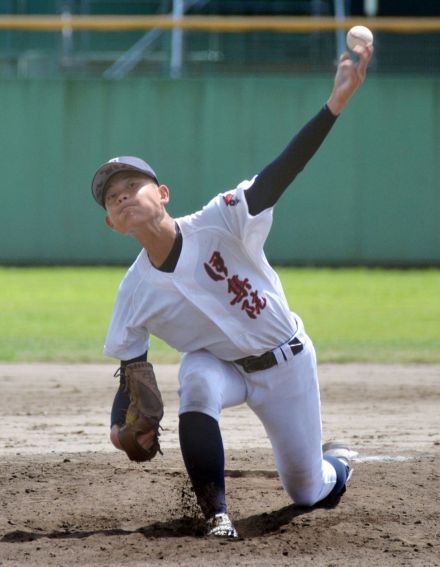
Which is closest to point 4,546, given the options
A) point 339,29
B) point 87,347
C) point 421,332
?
point 87,347

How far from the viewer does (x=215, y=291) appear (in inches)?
148

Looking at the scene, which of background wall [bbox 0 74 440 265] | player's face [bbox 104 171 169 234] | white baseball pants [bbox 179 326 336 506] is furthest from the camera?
background wall [bbox 0 74 440 265]

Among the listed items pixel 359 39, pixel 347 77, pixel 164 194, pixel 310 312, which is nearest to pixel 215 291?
pixel 164 194

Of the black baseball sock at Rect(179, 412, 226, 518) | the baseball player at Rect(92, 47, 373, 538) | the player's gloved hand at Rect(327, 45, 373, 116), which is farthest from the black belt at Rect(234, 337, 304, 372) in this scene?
the player's gloved hand at Rect(327, 45, 373, 116)

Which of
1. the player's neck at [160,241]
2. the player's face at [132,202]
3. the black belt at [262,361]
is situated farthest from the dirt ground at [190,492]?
the player's face at [132,202]

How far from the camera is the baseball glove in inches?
151

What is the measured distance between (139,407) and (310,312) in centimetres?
695

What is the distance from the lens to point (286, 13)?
15039 millimetres

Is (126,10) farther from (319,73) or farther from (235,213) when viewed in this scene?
(235,213)

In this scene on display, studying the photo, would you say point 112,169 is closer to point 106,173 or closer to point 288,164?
point 106,173

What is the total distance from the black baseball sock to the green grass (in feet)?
14.5

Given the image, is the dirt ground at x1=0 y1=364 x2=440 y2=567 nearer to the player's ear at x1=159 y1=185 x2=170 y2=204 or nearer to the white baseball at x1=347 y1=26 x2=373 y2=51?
the player's ear at x1=159 y1=185 x2=170 y2=204

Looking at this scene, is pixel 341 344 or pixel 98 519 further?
pixel 341 344

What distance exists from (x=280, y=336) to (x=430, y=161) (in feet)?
38.3
